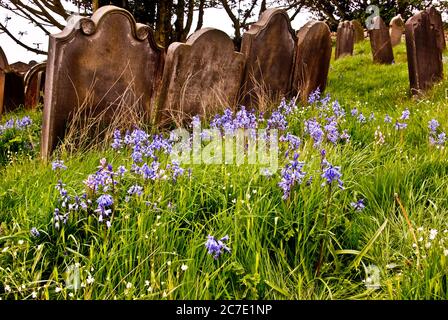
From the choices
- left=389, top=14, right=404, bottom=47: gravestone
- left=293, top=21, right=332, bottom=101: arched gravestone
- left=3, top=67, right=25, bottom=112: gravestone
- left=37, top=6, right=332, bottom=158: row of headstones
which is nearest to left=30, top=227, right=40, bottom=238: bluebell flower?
left=37, top=6, right=332, bottom=158: row of headstones

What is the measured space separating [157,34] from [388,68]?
17.6 ft

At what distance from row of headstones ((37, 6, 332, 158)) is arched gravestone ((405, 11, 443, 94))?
1.57m

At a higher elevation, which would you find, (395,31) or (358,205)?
(395,31)

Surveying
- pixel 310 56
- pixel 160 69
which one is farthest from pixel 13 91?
pixel 310 56

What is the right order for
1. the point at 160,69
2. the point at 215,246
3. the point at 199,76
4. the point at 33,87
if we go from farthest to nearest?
the point at 33,87 → the point at 199,76 → the point at 160,69 → the point at 215,246

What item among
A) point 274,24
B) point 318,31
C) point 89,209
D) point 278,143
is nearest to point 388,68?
point 318,31

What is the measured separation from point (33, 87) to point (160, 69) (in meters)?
4.31

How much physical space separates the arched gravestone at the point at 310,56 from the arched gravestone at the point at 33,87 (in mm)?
4519

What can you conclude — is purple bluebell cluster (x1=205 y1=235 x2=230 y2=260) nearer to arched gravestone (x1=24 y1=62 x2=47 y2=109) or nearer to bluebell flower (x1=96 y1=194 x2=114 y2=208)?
bluebell flower (x1=96 y1=194 x2=114 y2=208)

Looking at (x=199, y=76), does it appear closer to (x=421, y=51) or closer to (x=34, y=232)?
(x=34, y=232)

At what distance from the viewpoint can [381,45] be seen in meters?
10.6

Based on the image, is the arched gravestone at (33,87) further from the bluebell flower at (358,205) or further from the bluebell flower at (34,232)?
the bluebell flower at (358,205)
